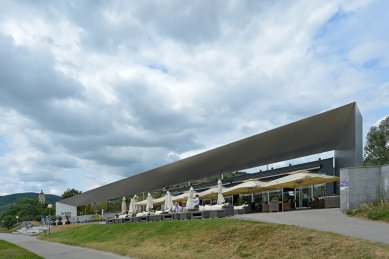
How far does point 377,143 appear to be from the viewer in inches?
1645

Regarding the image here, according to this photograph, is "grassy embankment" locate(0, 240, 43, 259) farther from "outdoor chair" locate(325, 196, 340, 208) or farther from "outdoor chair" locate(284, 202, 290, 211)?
"outdoor chair" locate(284, 202, 290, 211)

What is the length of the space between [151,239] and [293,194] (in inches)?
719

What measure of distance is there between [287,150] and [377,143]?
11711 mm

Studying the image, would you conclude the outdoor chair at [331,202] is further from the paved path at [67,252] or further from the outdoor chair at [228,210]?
the paved path at [67,252]

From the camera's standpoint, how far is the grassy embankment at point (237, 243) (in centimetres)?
1089

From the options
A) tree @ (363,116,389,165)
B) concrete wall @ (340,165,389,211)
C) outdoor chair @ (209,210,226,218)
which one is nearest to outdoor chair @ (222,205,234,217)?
outdoor chair @ (209,210,226,218)

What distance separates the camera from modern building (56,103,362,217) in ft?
87.7

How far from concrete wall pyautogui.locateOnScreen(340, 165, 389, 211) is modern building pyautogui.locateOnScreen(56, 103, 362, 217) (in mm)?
6363

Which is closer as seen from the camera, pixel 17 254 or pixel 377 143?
Answer: pixel 17 254

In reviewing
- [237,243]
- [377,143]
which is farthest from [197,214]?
[377,143]

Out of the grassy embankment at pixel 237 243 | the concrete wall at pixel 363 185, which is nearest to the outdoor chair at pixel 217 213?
the grassy embankment at pixel 237 243

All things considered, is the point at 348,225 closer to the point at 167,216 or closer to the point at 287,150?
the point at 167,216

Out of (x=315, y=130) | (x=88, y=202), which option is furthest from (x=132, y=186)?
(x=315, y=130)

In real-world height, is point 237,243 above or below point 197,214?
below
